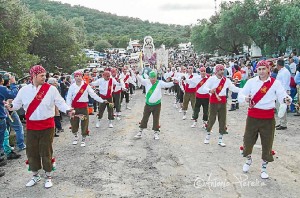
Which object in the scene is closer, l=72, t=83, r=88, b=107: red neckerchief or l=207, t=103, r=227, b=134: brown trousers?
l=207, t=103, r=227, b=134: brown trousers

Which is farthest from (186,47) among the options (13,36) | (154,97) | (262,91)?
(262,91)

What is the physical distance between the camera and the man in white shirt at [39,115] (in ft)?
20.1

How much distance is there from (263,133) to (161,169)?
212 cm

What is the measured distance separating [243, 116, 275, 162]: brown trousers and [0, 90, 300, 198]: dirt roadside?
0.46m

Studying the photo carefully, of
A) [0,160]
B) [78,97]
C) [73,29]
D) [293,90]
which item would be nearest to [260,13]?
[73,29]

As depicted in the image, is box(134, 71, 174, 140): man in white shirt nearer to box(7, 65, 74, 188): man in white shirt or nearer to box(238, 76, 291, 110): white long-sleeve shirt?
box(238, 76, 291, 110): white long-sleeve shirt

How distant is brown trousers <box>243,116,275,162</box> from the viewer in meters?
6.42

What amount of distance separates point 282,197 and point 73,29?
2669cm

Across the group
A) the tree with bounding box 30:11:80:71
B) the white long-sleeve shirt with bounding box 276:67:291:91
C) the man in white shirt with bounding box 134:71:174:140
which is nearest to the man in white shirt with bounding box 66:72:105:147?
the man in white shirt with bounding box 134:71:174:140

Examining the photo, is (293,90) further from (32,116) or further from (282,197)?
(32,116)

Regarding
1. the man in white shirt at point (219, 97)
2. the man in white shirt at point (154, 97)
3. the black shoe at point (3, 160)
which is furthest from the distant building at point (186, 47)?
the black shoe at point (3, 160)

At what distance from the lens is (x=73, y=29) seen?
29609 millimetres

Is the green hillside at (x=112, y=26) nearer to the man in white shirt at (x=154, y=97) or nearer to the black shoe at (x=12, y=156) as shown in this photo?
the man in white shirt at (x=154, y=97)

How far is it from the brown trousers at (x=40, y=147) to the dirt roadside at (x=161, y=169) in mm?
441
